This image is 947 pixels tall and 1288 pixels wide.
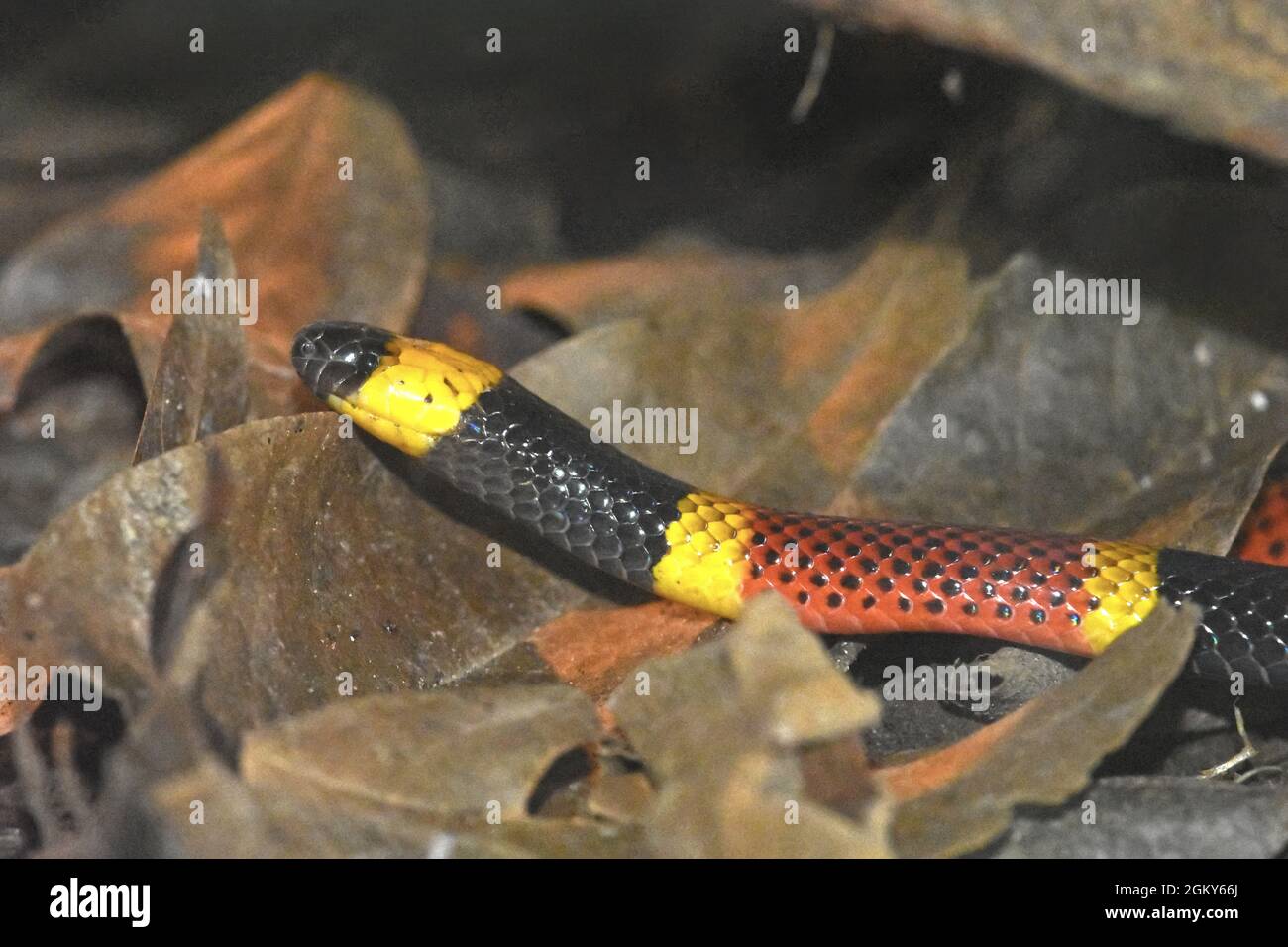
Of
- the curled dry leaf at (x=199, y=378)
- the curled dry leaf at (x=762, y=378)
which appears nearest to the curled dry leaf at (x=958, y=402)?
the curled dry leaf at (x=762, y=378)

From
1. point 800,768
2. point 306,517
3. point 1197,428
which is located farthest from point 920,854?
point 1197,428

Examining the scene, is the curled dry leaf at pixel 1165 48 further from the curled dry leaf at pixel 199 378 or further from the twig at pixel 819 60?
the curled dry leaf at pixel 199 378

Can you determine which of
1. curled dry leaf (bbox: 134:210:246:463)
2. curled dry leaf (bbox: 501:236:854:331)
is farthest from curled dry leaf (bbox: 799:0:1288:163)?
curled dry leaf (bbox: 134:210:246:463)

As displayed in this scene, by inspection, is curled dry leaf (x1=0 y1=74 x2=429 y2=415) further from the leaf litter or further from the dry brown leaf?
the dry brown leaf

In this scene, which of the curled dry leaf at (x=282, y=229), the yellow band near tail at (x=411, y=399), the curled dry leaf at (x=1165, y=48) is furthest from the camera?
the curled dry leaf at (x=282, y=229)

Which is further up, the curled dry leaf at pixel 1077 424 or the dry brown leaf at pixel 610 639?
the curled dry leaf at pixel 1077 424

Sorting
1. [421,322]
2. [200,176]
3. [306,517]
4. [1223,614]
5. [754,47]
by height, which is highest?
[754,47]

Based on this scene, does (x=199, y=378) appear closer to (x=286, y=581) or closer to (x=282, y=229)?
(x=286, y=581)
